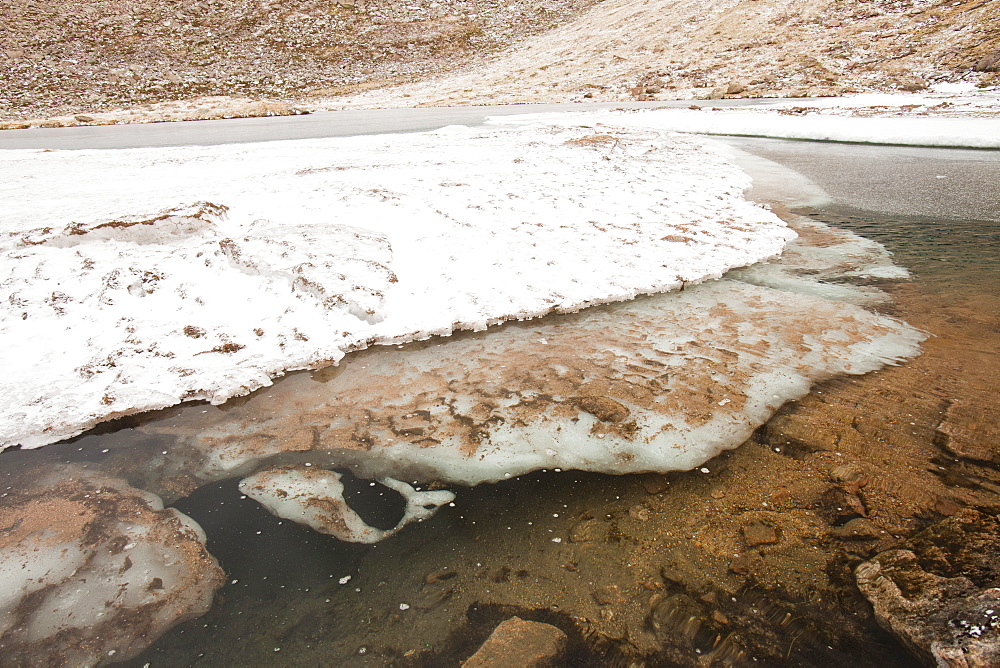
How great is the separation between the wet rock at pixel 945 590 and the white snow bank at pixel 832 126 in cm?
1217

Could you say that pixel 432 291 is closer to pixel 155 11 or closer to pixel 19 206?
pixel 19 206

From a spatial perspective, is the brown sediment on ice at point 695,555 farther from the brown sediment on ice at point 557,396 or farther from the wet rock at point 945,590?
the brown sediment on ice at point 557,396

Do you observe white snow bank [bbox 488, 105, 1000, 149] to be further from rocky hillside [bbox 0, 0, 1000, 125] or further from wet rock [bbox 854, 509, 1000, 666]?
wet rock [bbox 854, 509, 1000, 666]

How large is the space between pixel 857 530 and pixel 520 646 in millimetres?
1361

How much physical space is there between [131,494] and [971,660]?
3091 millimetres

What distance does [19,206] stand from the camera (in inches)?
219

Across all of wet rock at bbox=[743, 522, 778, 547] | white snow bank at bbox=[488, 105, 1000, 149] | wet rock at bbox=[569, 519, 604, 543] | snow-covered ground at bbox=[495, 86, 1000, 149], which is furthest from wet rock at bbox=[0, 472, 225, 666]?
snow-covered ground at bbox=[495, 86, 1000, 149]

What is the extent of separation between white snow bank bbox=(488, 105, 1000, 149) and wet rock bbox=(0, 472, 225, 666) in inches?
489

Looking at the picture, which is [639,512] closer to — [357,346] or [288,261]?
[357,346]

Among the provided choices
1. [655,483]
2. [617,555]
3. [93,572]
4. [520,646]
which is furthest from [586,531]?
[93,572]

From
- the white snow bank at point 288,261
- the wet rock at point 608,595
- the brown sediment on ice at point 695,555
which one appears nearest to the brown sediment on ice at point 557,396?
the brown sediment on ice at point 695,555

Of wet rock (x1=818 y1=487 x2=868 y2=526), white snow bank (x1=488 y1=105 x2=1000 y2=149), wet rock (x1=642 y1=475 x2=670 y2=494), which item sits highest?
white snow bank (x1=488 y1=105 x2=1000 y2=149)

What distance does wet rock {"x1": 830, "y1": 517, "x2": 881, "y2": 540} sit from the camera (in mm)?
2029

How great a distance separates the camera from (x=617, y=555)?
6.61 feet
